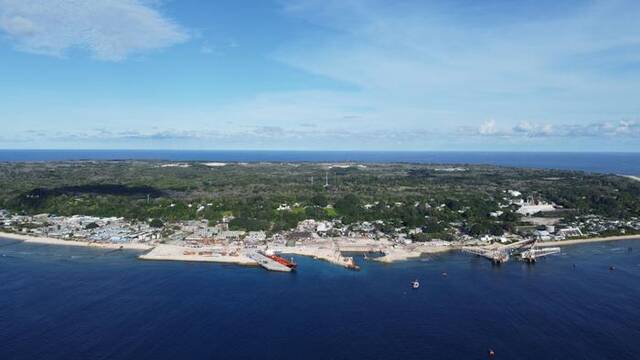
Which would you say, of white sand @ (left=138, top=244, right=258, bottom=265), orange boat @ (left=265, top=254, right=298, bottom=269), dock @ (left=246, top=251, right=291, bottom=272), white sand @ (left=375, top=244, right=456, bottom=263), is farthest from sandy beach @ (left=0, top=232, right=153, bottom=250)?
white sand @ (left=375, top=244, right=456, bottom=263)

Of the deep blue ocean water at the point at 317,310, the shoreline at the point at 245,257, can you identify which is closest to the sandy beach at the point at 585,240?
the shoreline at the point at 245,257

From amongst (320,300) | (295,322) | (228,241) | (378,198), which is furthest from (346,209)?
(295,322)

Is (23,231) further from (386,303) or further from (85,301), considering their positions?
(386,303)

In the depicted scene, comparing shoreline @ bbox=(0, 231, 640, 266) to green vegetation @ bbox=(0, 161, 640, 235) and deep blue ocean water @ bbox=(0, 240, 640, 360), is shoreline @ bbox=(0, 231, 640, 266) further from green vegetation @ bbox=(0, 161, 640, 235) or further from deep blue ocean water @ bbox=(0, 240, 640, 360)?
green vegetation @ bbox=(0, 161, 640, 235)

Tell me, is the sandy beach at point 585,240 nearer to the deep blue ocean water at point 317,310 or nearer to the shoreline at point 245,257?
the shoreline at point 245,257

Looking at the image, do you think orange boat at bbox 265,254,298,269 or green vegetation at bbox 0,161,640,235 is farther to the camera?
green vegetation at bbox 0,161,640,235
